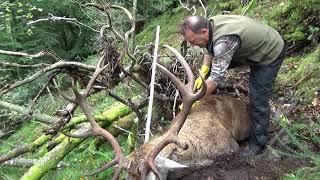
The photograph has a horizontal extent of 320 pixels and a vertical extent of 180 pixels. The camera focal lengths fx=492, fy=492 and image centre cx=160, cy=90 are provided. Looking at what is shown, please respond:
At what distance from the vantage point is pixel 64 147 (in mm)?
6211

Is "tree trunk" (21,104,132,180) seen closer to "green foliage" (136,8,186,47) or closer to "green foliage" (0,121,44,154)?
"green foliage" (0,121,44,154)

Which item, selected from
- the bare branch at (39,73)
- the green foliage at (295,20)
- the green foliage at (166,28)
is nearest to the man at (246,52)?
the bare branch at (39,73)

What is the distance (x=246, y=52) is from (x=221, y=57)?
1.77 feet

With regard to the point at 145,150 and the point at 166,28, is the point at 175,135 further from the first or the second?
the point at 166,28

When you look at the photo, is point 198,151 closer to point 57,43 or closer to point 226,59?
point 226,59

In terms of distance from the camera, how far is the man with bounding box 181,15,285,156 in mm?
5281

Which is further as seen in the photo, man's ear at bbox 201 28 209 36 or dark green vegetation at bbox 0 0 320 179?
dark green vegetation at bbox 0 0 320 179

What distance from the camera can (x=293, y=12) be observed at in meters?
8.45

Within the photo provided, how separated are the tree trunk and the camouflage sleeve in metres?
1.94

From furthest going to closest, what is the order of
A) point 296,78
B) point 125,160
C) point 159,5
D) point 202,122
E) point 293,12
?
point 159,5 → point 293,12 → point 296,78 → point 202,122 → point 125,160

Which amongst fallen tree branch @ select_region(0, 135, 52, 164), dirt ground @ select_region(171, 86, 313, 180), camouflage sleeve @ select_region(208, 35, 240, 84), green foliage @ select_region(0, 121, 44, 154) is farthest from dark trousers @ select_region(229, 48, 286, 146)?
green foliage @ select_region(0, 121, 44, 154)

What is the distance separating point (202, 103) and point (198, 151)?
3.03ft

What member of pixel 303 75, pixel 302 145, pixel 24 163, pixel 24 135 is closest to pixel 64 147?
pixel 24 163

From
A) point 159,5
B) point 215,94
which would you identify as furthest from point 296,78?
point 159,5
